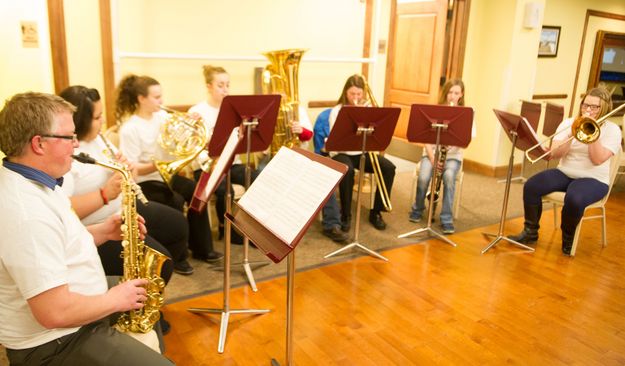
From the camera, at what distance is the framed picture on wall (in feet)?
19.4

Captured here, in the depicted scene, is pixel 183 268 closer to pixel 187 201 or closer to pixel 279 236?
pixel 187 201

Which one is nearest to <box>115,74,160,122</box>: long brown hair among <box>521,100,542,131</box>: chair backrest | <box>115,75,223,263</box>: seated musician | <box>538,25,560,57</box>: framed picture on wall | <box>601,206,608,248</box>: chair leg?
<box>115,75,223,263</box>: seated musician

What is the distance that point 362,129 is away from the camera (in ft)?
10.2

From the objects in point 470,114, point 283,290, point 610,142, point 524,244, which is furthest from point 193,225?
point 610,142

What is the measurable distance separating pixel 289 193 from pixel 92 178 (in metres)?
1.10

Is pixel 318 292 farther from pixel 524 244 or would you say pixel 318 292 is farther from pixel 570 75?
pixel 570 75

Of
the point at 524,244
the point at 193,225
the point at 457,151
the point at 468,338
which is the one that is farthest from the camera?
the point at 457,151

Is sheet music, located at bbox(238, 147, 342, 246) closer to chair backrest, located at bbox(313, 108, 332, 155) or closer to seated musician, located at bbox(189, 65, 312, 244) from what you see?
seated musician, located at bbox(189, 65, 312, 244)

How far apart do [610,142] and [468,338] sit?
6.08ft

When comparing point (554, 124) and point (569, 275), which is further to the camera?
point (554, 124)

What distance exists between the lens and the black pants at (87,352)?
138 centimetres

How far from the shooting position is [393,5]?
15.0 feet

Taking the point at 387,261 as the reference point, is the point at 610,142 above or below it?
above

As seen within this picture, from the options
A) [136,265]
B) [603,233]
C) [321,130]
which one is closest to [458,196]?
[603,233]
